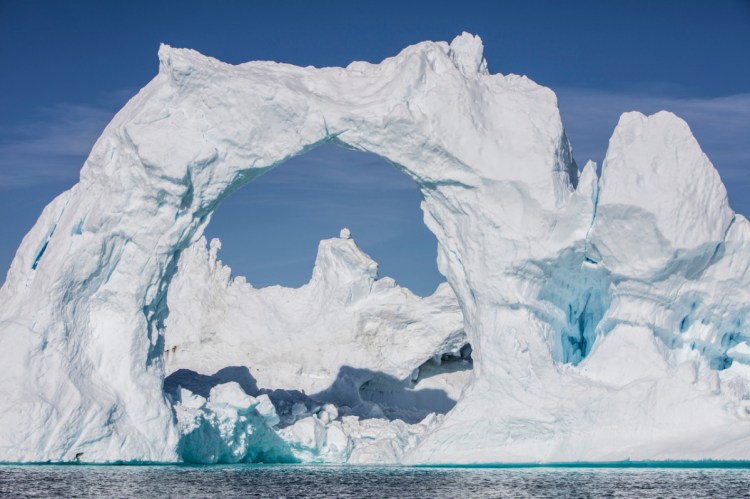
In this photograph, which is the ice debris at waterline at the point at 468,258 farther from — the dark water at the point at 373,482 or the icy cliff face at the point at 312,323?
the icy cliff face at the point at 312,323

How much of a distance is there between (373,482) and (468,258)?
5.96m

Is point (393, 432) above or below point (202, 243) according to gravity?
below

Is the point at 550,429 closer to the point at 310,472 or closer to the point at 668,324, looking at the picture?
the point at 668,324

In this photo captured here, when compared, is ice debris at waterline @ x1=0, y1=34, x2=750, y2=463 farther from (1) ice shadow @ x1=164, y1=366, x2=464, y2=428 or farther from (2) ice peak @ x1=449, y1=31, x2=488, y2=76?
(1) ice shadow @ x1=164, y1=366, x2=464, y2=428

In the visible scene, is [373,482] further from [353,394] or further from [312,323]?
[312,323]

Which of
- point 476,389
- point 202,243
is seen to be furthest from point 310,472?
point 202,243

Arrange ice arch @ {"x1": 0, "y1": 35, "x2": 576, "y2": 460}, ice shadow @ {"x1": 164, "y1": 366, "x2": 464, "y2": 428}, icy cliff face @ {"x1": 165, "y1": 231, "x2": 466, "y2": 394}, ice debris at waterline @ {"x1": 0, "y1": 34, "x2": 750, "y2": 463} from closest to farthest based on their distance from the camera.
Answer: ice debris at waterline @ {"x1": 0, "y1": 34, "x2": 750, "y2": 463}, ice arch @ {"x1": 0, "y1": 35, "x2": 576, "y2": 460}, ice shadow @ {"x1": 164, "y1": 366, "x2": 464, "y2": 428}, icy cliff face @ {"x1": 165, "y1": 231, "x2": 466, "y2": 394}

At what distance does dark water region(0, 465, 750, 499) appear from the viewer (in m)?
20.5

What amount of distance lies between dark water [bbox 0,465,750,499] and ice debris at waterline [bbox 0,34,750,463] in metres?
1.03

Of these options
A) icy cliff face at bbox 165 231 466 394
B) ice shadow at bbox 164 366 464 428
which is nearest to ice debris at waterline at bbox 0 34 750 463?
ice shadow at bbox 164 366 464 428

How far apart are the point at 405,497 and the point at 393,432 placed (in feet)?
36.8

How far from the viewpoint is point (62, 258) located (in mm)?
26406

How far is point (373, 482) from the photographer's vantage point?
2361 centimetres

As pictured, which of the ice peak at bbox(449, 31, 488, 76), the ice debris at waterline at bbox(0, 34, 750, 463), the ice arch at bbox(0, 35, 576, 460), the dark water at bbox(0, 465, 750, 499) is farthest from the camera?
the ice peak at bbox(449, 31, 488, 76)
